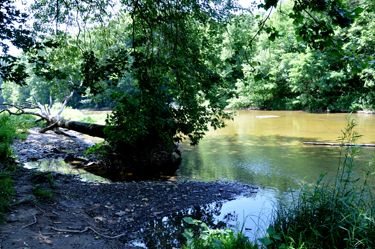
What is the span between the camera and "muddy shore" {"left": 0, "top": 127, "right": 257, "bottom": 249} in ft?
10.9

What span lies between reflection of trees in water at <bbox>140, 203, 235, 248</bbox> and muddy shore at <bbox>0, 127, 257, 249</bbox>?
4.3 inches

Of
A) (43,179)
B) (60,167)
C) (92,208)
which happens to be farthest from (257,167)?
(60,167)

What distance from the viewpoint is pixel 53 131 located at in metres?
14.5

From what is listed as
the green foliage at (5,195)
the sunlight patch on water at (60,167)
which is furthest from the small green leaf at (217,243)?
the sunlight patch on water at (60,167)

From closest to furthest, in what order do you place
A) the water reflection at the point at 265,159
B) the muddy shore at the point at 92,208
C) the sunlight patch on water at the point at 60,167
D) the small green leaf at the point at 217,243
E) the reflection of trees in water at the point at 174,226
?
the small green leaf at the point at 217,243, the muddy shore at the point at 92,208, the reflection of trees in water at the point at 174,226, the water reflection at the point at 265,159, the sunlight patch on water at the point at 60,167

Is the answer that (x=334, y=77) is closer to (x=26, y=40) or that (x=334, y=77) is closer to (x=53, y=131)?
(x=53, y=131)

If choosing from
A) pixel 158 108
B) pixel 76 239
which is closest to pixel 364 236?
pixel 158 108

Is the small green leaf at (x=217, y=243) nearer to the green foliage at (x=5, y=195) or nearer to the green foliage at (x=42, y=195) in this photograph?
the green foliage at (x=5, y=195)

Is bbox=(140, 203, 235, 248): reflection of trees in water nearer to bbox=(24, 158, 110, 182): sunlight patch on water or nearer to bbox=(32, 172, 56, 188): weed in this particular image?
bbox=(32, 172, 56, 188): weed

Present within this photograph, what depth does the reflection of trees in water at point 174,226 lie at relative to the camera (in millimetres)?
3765

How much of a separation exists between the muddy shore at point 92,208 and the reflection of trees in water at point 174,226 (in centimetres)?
11

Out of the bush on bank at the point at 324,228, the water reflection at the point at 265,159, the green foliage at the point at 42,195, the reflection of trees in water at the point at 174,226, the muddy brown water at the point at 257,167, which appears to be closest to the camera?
the bush on bank at the point at 324,228

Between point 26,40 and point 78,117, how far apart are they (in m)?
15.4

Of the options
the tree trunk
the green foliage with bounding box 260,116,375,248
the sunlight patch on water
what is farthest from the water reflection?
the tree trunk
